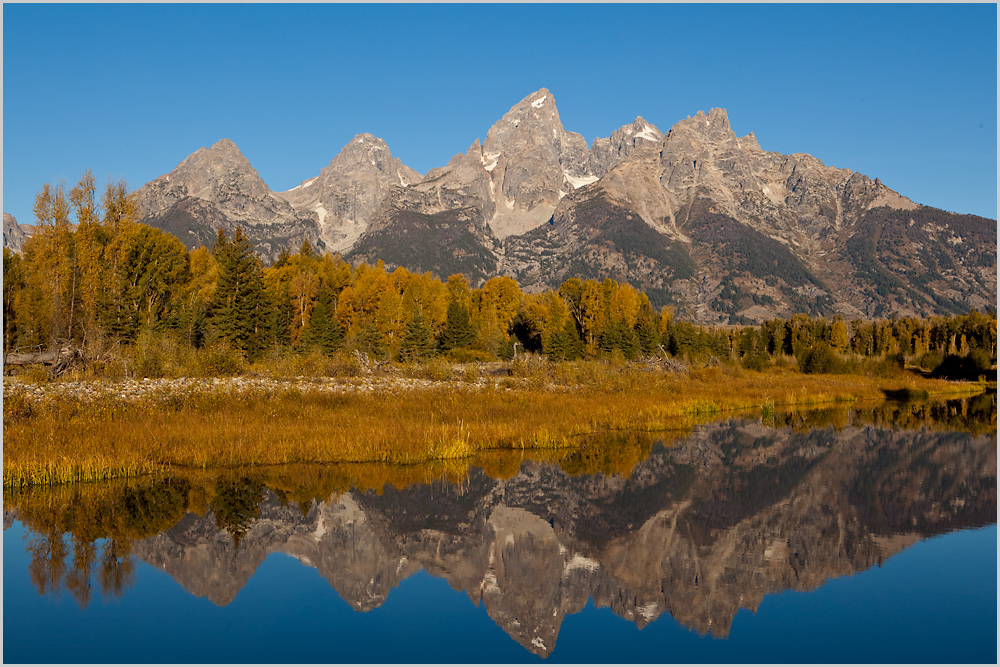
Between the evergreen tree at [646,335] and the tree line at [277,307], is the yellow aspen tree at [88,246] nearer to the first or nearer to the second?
the tree line at [277,307]

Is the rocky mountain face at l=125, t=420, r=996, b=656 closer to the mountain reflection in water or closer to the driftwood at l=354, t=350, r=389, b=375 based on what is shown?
the mountain reflection in water

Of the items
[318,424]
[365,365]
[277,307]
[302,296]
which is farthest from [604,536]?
[302,296]

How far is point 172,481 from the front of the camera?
22.3 m

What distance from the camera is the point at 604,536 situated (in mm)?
18406

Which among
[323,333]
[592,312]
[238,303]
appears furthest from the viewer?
[592,312]

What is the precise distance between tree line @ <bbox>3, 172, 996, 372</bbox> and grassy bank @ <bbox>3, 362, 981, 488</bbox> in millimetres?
18146

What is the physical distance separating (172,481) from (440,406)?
15230 millimetres

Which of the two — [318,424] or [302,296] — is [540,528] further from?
[302,296]

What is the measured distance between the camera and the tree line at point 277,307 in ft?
182

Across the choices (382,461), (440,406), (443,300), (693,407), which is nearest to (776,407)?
(693,407)

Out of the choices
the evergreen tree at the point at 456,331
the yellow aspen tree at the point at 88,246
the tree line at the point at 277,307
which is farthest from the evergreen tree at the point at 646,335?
the yellow aspen tree at the point at 88,246

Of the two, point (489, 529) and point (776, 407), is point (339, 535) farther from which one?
point (776, 407)

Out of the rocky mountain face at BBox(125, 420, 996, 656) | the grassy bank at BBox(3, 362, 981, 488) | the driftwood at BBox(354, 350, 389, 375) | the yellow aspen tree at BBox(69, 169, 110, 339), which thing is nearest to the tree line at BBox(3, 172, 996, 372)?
the yellow aspen tree at BBox(69, 169, 110, 339)

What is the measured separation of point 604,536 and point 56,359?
36181mm
